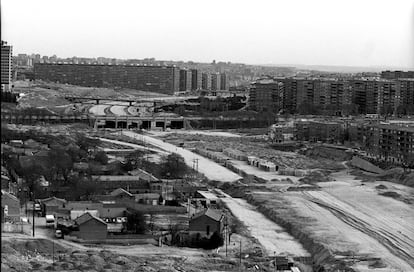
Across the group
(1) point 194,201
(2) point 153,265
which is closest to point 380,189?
(1) point 194,201

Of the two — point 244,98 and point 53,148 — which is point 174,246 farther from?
point 244,98

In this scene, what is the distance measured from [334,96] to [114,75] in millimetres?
13112

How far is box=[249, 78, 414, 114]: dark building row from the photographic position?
67.7 ft

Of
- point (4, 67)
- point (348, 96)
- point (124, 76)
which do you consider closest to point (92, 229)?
point (4, 67)

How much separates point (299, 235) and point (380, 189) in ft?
10.8

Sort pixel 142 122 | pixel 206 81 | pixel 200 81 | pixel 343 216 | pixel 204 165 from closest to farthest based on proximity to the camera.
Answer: pixel 343 216, pixel 204 165, pixel 142 122, pixel 200 81, pixel 206 81

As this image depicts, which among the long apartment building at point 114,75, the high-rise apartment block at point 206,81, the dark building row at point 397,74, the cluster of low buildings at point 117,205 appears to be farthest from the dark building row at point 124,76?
the cluster of low buildings at point 117,205

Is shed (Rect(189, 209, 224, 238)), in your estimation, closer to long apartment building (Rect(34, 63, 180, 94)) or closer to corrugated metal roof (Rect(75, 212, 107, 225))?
corrugated metal roof (Rect(75, 212, 107, 225))

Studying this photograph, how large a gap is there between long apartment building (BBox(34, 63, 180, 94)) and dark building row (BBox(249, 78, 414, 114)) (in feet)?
29.4

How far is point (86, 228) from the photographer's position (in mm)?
5891

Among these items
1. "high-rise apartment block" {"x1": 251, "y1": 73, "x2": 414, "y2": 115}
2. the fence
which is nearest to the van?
the fence

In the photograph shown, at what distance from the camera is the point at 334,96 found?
21.7 metres

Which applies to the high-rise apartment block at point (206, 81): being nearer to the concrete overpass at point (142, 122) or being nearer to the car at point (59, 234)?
the concrete overpass at point (142, 122)

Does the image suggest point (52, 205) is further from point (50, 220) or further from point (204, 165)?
point (204, 165)
